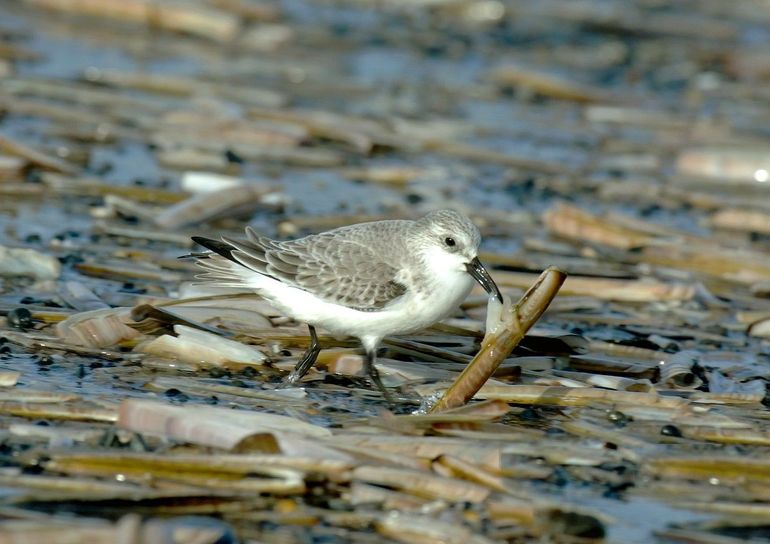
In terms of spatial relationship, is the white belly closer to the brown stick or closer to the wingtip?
the wingtip

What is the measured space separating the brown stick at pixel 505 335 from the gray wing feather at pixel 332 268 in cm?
55

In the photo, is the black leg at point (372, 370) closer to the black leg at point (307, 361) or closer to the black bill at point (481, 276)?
the black leg at point (307, 361)

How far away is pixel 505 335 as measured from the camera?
563cm

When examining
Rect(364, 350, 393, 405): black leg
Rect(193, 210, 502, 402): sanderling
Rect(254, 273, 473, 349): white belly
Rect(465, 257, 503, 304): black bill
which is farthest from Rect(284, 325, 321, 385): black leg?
Rect(465, 257, 503, 304): black bill

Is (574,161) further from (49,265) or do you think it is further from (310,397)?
(310,397)

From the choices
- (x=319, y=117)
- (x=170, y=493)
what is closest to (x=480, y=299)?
(x=170, y=493)

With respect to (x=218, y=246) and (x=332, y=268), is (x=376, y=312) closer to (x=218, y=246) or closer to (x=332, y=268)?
(x=332, y=268)

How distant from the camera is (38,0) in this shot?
51.1ft

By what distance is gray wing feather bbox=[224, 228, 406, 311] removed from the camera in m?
6.04

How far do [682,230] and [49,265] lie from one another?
492 centimetres

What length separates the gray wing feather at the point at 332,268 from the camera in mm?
6039

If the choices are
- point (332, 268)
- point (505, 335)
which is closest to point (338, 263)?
point (332, 268)

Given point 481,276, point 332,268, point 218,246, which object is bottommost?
point 218,246

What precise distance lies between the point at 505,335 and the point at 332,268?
93 cm
